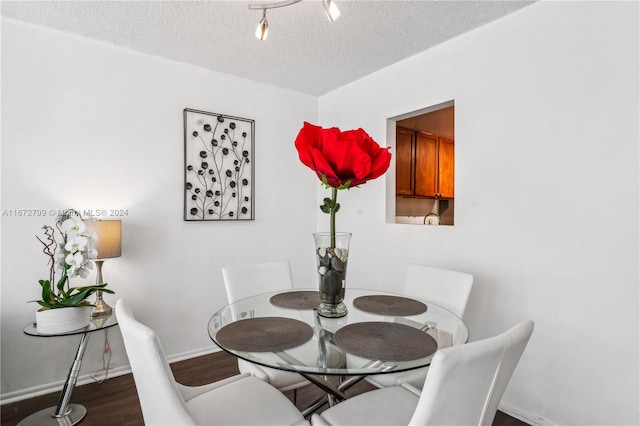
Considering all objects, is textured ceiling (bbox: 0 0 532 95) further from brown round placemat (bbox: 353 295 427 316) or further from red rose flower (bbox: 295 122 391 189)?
brown round placemat (bbox: 353 295 427 316)

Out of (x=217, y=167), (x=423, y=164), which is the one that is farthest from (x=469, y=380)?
(x=423, y=164)

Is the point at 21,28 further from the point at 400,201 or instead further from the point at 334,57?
the point at 400,201

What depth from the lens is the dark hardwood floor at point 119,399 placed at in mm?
2113

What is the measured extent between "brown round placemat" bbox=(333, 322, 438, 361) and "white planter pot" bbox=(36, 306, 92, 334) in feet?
5.38

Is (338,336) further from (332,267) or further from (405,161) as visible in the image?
(405,161)

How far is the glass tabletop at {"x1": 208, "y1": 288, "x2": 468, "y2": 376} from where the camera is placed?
1.21m

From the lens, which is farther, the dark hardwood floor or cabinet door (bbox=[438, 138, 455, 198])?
cabinet door (bbox=[438, 138, 455, 198])

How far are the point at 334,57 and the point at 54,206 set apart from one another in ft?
7.70

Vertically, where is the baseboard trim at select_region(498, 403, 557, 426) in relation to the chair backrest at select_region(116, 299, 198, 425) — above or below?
below

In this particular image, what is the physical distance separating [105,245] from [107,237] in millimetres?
54

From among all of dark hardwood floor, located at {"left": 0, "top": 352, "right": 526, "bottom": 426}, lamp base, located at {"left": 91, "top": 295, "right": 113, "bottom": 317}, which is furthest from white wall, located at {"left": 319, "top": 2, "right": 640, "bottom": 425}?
lamp base, located at {"left": 91, "top": 295, "right": 113, "bottom": 317}

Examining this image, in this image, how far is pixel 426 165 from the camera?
415 cm

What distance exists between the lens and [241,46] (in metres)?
2.67

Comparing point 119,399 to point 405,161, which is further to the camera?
point 405,161
